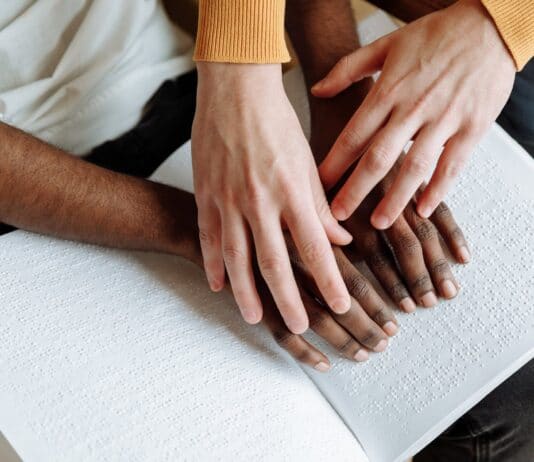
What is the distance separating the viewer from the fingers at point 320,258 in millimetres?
742

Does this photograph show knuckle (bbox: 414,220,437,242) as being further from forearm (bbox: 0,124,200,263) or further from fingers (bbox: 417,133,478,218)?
forearm (bbox: 0,124,200,263)

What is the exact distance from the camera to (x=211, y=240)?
0.79 m

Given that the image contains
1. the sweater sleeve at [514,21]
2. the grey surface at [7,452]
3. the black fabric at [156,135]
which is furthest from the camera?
the black fabric at [156,135]

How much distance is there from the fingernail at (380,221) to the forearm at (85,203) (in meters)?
0.21

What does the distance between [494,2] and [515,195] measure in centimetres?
22

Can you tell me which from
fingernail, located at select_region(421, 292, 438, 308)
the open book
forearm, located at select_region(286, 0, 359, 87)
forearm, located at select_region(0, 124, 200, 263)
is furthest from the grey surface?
forearm, located at select_region(286, 0, 359, 87)

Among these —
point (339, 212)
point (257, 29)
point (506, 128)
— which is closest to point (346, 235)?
point (339, 212)

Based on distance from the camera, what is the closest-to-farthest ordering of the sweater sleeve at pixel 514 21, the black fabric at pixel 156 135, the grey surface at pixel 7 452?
1. the grey surface at pixel 7 452
2. the sweater sleeve at pixel 514 21
3. the black fabric at pixel 156 135

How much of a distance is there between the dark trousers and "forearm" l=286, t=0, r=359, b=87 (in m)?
0.16

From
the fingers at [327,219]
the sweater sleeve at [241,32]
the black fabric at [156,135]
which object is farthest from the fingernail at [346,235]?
the black fabric at [156,135]

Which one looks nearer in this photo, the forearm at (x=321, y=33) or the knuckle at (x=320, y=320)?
the knuckle at (x=320, y=320)

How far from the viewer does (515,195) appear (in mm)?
835

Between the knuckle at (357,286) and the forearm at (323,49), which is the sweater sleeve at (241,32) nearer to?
the forearm at (323,49)

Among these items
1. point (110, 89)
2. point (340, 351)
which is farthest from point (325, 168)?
point (110, 89)
